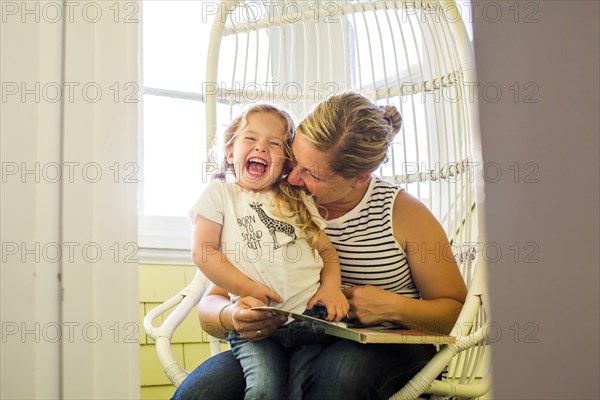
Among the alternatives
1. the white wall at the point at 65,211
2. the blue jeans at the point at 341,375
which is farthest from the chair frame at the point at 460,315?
the white wall at the point at 65,211

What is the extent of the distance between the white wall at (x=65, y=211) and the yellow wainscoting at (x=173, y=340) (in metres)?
1.54

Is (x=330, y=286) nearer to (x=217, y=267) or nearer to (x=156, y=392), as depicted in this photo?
(x=217, y=267)

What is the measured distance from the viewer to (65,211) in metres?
0.69

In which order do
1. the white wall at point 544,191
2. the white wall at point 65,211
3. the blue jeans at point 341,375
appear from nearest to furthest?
the white wall at point 544,191, the white wall at point 65,211, the blue jeans at point 341,375

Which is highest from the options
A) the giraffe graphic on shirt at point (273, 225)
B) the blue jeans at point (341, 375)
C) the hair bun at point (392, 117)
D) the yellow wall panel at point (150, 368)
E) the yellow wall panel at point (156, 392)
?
→ the hair bun at point (392, 117)

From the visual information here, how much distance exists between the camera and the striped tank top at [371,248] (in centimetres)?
147

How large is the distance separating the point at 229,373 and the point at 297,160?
416 mm

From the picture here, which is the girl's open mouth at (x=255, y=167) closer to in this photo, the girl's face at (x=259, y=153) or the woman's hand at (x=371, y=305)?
the girl's face at (x=259, y=153)

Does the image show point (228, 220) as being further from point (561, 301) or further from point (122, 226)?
point (561, 301)

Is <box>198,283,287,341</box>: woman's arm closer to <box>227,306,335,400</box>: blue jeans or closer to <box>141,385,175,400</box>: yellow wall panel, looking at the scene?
<box>227,306,335,400</box>: blue jeans

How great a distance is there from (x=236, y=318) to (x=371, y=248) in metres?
0.33

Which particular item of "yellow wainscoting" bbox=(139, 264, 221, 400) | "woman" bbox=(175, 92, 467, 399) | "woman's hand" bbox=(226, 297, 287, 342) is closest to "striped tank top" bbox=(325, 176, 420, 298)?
"woman" bbox=(175, 92, 467, 399)

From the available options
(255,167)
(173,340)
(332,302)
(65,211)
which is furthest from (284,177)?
(173,340)

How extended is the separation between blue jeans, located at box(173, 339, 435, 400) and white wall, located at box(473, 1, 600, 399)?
31.5 inches
